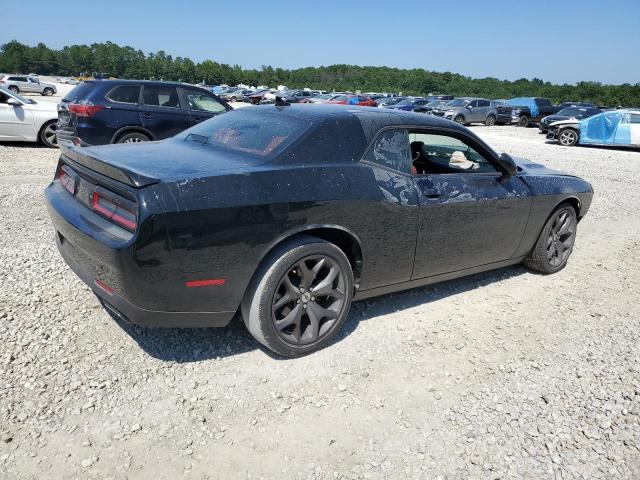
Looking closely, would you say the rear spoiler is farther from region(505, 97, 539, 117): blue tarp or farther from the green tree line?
the green tree line

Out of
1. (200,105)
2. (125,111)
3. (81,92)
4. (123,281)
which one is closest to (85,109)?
(81,92)

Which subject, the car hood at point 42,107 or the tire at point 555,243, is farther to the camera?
the car hood at point 42,107

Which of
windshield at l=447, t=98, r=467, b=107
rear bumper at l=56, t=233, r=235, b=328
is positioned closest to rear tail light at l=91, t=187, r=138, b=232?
rear bumper at l=56, t=233, r=235, b=328

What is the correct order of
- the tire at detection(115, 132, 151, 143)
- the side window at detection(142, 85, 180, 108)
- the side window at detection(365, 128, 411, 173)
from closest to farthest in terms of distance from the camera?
the side window at detection(365, 128, 411, 173), the tire at detection(115, 132, 151, 143), the side window at detection(142, 85, 180, 108)

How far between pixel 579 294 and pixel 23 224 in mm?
5700

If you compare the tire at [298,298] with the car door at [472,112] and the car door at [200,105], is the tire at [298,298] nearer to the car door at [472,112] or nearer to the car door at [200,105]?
the car door at [200,105]

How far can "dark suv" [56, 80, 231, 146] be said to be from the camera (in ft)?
26.6

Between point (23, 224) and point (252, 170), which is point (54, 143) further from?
point (252, 170)

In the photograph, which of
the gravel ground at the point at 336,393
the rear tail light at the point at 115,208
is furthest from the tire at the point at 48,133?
the rear tail light at the point at 115,208

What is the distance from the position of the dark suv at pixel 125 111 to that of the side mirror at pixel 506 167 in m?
6.41

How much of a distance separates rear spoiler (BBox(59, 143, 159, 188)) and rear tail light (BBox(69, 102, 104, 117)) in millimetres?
5273

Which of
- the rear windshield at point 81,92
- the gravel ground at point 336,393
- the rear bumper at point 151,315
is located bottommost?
the gravel ground at point 336,393

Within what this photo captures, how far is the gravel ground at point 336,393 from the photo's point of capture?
235 cm

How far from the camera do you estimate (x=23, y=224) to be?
536 cm
